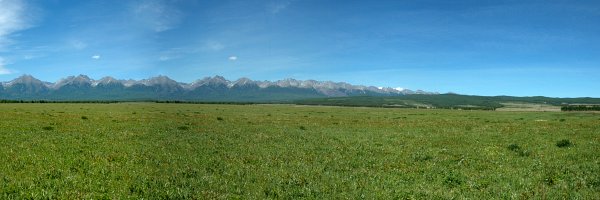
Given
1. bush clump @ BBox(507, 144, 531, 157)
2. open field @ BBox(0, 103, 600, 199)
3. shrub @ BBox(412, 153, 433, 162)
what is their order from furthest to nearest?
bush clump @ BBox(507, 144, 531, 157) → shrub @ BBox(412, 153, 433, 162) → open field @ BBox(0, 103, 600, 199)

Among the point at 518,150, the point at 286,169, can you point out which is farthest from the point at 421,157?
the point at 286,169

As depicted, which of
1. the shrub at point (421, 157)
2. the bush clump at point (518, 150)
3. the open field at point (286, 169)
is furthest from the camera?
the bush clump at point (518, 150)

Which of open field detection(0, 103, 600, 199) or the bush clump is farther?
the bush clump

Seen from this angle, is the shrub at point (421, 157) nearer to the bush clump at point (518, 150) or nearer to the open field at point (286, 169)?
the open field at point (286, 169)

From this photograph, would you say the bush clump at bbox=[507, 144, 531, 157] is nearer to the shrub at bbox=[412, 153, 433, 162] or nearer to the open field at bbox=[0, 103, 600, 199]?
the open field at bbox=[0, 103, 600, 199]

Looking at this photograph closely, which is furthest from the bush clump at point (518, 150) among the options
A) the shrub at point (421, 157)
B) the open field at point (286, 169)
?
the shrub at point (421, 157)

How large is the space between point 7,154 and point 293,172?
41.3ft

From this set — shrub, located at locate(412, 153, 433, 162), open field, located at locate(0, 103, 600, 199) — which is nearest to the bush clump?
open field, located at locate(0, 103, 600, 199)

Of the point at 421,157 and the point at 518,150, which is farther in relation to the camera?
the point at 518,150

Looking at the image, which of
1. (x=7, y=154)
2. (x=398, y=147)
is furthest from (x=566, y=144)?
(x=7, y=154)

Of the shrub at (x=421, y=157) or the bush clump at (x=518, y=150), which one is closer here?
the shrub at (x=421, y=157)

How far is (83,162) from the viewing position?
61.4 ft

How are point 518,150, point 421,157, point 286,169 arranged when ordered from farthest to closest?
point 518,150, point 421,157, point 286,169

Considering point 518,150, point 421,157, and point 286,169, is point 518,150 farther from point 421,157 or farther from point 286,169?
point 286,169
